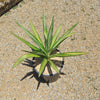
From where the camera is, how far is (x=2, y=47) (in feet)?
14.3

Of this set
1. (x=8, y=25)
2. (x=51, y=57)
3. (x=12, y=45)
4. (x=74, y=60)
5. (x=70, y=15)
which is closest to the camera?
(x=51, y=57)

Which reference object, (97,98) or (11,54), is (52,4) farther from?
(97,98)

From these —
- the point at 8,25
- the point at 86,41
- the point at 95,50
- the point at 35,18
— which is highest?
the point at 35,18

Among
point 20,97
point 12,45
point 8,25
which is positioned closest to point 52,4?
point 8,25

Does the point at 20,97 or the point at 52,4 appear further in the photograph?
the point at 52,4

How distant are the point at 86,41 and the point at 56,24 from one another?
3.93ft

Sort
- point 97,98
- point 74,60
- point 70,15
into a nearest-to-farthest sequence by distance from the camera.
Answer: point 97,98, point 74,60, point 70,15

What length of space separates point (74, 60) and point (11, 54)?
74.1 inches

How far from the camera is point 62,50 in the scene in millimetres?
4289

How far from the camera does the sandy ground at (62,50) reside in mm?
3631

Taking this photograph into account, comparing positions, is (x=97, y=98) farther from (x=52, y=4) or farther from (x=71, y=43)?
(x=52, y=4)

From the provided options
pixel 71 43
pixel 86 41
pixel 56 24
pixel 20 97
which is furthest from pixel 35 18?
pixel 20 97

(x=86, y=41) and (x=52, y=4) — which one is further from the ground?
(x=52, y=4)

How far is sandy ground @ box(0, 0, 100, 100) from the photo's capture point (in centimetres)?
363
